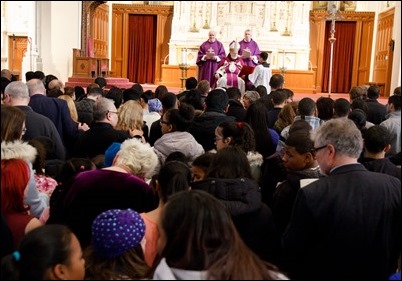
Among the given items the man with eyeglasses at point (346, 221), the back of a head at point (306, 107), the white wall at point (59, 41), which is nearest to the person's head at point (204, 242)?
the man with eyeglasses at point (346, 221)

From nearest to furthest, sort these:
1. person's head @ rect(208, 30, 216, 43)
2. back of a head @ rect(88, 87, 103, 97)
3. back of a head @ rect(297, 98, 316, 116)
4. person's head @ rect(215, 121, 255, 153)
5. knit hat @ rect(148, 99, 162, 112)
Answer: person's head @ rect(215, 121, 255, 153), back of a head @ rect(297, 98, 316, 116), knit hat @ rect(148, 99, 162, 112), back of a head @ rect(88, 87, 103, 97), person's head @ rect(208, 30, 216, 43)

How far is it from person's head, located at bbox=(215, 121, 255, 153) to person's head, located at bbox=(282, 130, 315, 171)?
2.19 ft

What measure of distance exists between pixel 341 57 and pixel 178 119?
15.8 m

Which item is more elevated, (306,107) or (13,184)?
(306,107)

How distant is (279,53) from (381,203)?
14767mm

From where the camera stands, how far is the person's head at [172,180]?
265cm

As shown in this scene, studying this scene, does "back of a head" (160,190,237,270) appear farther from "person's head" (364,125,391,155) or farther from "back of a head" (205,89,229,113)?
"back of a head" (205,89,229,113)

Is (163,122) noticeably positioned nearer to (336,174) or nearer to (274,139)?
(274,139)

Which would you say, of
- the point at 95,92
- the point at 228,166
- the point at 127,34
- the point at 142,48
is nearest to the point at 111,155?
the point at 228,166

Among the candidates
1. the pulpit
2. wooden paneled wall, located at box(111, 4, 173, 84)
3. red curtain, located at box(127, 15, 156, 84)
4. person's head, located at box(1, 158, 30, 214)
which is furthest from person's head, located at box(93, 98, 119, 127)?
red curtain, located at box(127, 15, 156, 84)

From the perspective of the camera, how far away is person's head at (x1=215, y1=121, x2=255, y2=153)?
394cm

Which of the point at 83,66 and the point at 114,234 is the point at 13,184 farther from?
the point at 83,66

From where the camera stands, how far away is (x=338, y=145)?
256 cm

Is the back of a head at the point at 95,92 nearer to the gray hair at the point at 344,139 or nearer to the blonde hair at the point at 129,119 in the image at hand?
the blonde hair at the point at 129,119
